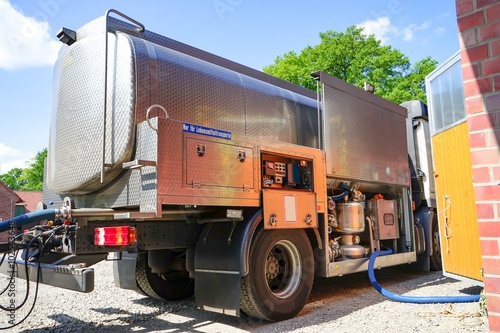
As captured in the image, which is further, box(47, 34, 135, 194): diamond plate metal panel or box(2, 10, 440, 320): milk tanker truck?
box(47, 34, 135, 194): diamond plate metal panel

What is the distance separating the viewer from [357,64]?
24.3 m

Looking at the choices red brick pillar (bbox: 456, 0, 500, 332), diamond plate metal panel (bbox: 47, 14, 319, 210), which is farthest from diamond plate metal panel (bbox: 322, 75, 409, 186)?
red brick pillar (bbox: 456, 0, 500, 332)

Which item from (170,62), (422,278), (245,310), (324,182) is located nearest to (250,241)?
(245,310)

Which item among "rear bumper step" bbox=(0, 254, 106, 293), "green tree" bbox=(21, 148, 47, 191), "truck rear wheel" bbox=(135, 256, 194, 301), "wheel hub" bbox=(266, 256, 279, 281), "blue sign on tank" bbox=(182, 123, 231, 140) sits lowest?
"truck rear wheel" bbox=(135, 256, 194, 301)

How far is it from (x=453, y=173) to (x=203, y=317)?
12.4 ft

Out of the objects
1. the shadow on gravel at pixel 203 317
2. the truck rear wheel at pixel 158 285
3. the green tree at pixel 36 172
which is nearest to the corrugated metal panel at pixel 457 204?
the shadow on gravel at pixel 203 317

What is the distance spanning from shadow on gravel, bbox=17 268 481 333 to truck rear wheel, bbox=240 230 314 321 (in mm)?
170

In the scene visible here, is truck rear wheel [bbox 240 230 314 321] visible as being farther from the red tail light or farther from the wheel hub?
the red tail light

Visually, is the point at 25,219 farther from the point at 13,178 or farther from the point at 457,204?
the point at 13,178

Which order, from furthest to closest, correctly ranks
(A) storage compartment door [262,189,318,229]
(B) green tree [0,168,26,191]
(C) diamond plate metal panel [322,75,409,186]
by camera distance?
1. (B) green tree [0,168,26,191]
2. (C) diamond plate metal panel [322,75,409,186]
3. (A) storage compartment door [262,189,318,229]

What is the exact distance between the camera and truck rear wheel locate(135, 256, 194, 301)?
18.5 ft

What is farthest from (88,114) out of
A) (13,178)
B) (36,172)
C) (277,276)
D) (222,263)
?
(13,178)

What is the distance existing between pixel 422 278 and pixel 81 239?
6.27 m

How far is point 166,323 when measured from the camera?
4957 mm
